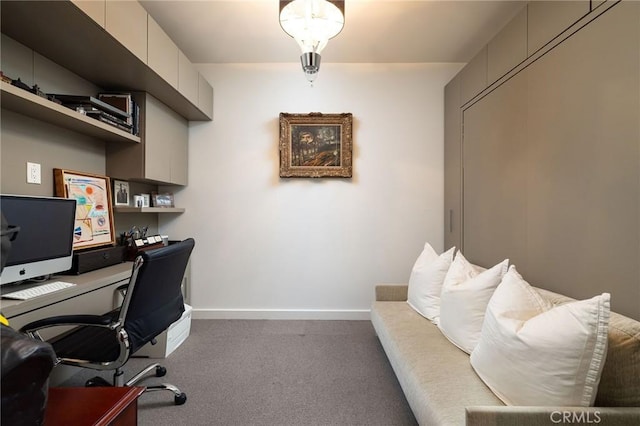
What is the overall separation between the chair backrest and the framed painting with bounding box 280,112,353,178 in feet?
5.35

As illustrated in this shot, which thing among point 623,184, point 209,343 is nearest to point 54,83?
point 209,343

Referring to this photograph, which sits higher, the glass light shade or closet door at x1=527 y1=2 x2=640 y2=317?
the glass light shade

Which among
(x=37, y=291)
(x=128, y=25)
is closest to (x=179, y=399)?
(x=37, y=291)

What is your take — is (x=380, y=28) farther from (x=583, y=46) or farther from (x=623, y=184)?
(x=623, y=184)

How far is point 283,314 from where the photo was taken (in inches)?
126

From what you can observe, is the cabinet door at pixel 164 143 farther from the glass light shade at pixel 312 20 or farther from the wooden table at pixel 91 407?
the wooden table at pixel 91 407

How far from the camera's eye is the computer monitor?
152 cm

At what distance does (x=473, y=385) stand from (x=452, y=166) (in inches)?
86.9

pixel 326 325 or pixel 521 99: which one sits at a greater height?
pixel 521 99

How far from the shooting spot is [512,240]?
208 centimetres

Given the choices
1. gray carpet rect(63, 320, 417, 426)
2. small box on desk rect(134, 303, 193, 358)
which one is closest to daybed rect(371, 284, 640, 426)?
gray carpet rect(63, 320, 417, 426)

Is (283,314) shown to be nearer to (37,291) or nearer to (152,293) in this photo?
(152,293)

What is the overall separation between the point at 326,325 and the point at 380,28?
294 centimetres

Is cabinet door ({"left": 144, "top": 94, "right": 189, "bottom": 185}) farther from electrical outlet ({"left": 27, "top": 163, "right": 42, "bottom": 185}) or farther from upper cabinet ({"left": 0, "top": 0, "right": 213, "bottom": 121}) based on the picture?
electrical outlet ({"left": 27, "top": 163, "right": 42, "bottom": 185})
